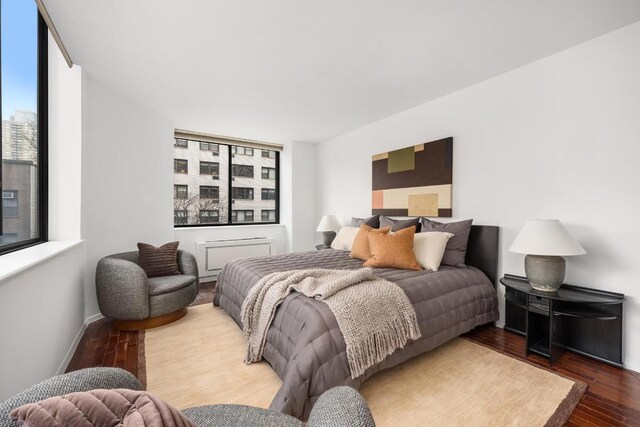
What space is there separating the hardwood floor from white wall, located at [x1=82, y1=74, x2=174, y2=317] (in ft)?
2.19

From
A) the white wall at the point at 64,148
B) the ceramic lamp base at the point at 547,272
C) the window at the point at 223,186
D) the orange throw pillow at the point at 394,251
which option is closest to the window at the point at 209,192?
the window at the point at 223,186

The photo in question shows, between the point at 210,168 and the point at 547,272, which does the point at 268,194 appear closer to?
the point at 210,168

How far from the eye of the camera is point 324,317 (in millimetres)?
1722

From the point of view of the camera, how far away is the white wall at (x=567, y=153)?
210cm

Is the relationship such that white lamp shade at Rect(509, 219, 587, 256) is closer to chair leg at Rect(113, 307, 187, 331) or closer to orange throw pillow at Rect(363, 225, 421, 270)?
orange throw pillow at Rect(363, 225, 421, 270)

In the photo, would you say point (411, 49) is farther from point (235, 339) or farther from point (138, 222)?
point (138, 222)

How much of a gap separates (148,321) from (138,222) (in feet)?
4.55

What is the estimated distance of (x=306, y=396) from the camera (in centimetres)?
155

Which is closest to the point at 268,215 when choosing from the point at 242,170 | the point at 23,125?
the point at 242,170

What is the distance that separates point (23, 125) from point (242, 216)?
339 cm

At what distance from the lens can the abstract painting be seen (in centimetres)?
327

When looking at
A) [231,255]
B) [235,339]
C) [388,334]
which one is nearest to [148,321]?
[235,339]

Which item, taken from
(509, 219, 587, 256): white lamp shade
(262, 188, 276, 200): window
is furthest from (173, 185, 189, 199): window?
(509, 219, 587, 256): white lamp shade

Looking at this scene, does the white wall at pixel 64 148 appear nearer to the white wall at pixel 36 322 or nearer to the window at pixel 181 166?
the white wall at pixel 36 322
